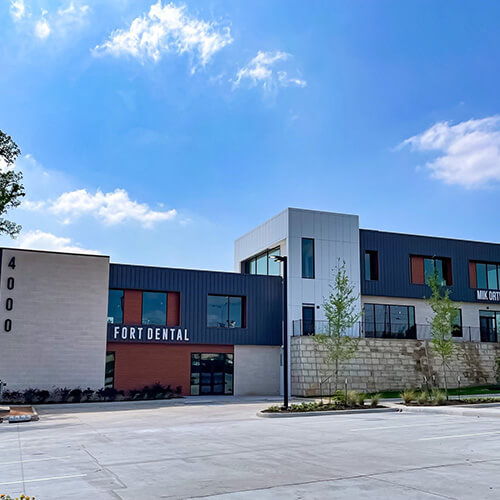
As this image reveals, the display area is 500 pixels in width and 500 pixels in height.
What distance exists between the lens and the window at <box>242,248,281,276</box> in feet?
117

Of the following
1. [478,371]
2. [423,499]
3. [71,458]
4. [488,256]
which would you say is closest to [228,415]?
[71,458]

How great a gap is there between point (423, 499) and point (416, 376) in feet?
91.4

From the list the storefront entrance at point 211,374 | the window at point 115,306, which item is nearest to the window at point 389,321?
the storefront entrance at point 211,374

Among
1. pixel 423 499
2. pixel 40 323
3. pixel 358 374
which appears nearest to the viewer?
pixel 423 499

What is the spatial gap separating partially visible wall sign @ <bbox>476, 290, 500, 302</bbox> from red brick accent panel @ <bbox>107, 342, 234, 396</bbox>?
18.6m

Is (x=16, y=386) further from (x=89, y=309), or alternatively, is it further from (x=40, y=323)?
(x=89, y=309)

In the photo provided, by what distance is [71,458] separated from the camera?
1138 centimetres

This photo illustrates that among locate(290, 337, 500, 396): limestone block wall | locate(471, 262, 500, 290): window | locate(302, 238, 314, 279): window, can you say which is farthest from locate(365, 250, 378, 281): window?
locate(471, 262, 500, 290): window

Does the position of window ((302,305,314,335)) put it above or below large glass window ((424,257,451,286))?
below

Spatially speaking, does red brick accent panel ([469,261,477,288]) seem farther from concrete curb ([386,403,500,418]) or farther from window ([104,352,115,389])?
window ([104,352,115,389])

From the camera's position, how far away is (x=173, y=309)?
32719 millimetres

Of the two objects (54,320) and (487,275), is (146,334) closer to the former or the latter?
(54,320)

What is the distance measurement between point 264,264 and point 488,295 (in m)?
15.4

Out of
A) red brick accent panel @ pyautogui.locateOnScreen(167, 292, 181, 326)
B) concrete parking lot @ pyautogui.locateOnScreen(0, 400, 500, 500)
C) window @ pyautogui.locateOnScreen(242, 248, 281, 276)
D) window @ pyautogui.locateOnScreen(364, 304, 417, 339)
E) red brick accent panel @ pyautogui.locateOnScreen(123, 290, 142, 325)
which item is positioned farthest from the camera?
window @ pyautogui.locateOnScreen(242, 248, 281, 276)
